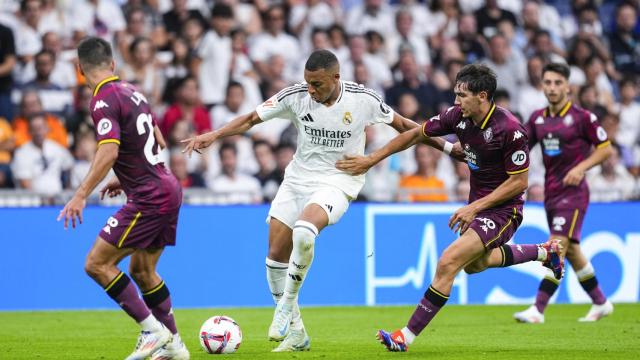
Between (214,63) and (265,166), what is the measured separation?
2.41 metres

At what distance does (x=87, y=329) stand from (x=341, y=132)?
160 inches

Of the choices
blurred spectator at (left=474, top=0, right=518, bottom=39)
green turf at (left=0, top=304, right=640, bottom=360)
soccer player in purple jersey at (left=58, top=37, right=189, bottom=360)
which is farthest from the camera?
blurred spectator at (left=474, top=0, right=518, bottom=39)

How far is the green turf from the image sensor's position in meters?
9.52

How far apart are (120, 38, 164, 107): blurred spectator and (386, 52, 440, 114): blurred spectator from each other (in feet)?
12.9

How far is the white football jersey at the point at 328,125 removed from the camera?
1001 cm

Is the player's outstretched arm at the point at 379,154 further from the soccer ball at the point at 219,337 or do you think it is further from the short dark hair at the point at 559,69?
the short dark hair at the point at 559,69

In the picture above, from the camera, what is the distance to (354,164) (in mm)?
9992

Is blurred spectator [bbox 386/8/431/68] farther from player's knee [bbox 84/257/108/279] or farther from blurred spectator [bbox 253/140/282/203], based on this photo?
player's knee [bbox 84/257/108/279]

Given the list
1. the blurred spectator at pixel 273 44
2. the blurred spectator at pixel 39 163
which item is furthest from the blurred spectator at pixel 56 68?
the blurred spectator at pixel 273 44

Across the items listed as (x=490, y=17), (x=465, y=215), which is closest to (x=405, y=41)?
(x=490, y=17)

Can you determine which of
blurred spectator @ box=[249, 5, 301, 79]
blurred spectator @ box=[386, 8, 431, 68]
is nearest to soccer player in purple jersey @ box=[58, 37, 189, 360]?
blurred spectator @ box=[249, 5, 301, 79]

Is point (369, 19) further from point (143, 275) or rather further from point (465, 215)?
point (143, 275)

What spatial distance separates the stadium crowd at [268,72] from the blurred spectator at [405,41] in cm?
3

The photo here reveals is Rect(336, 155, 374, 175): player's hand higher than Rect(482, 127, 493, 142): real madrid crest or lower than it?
lower
